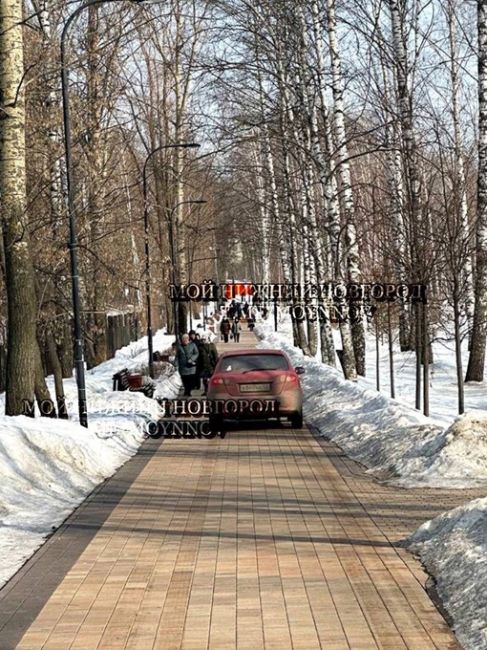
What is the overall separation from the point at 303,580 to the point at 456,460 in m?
4.92

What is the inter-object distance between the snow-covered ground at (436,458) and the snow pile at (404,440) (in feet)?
0.04

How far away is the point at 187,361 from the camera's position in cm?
2753

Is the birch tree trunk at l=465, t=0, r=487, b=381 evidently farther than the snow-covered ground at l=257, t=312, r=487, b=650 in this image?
Yes

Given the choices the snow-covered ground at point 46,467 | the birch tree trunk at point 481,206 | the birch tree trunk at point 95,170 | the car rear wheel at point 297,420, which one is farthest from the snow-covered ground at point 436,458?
the birch tree trunk at point 95,170

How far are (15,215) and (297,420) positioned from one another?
625cm

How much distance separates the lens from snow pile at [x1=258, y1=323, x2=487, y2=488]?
12.0 meters

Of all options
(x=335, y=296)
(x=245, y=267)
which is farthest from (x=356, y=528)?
(x=245, y=267)

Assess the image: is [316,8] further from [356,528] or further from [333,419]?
[356,528]

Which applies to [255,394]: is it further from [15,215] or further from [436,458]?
[436,458]

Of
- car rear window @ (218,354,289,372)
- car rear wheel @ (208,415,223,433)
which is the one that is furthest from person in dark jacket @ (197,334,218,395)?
car rear wheel @ (208,415,223,433)

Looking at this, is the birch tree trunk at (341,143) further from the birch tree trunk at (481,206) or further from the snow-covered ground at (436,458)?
the birch tree trunk at (481,206)

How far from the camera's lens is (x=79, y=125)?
2302 cm

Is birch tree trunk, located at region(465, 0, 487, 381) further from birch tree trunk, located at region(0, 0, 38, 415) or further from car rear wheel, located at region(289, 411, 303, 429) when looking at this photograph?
birch tree trunk, located at region(0, 0, 38, 415)

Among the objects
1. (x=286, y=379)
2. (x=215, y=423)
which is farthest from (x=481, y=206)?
(x=215, y=423)
